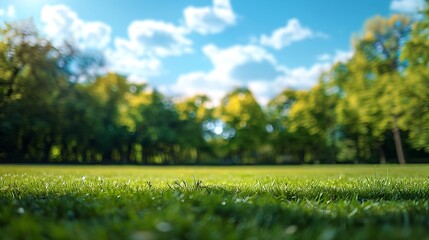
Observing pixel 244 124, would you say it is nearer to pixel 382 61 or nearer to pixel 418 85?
pixel 382 61

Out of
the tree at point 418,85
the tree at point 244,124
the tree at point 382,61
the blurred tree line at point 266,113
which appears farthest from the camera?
the tree at point 244,124

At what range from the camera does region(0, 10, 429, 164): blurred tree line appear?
27.8m

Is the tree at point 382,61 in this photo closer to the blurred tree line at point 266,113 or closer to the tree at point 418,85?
the blurred tree line at point 266,113

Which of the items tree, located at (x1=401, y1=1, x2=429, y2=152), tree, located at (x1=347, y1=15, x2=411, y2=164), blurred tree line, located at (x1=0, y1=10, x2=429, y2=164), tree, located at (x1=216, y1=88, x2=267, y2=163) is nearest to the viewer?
tree, located at (x1=401, y1=1, x2=429, y2=152)

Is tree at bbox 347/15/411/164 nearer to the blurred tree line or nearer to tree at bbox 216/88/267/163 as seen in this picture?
the blurred tree line

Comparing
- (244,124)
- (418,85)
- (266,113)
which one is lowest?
(418,85)

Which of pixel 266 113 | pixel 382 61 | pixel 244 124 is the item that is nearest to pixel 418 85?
pixel 382 61

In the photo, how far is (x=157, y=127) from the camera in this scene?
55.9 metres

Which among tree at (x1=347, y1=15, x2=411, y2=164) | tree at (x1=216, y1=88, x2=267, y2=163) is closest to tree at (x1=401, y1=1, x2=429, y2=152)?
tree at (x1=347, y1=15, x2=411, y2=164)

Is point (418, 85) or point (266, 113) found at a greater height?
point (266, 113)

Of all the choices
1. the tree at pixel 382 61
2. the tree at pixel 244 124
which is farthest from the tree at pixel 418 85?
the tree at pixel 244 124

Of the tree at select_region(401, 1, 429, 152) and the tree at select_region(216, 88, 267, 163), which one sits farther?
the tree at select_region(216, 88, 267, 163)

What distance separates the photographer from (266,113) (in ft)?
219

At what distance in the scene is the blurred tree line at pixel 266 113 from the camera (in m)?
27.8
